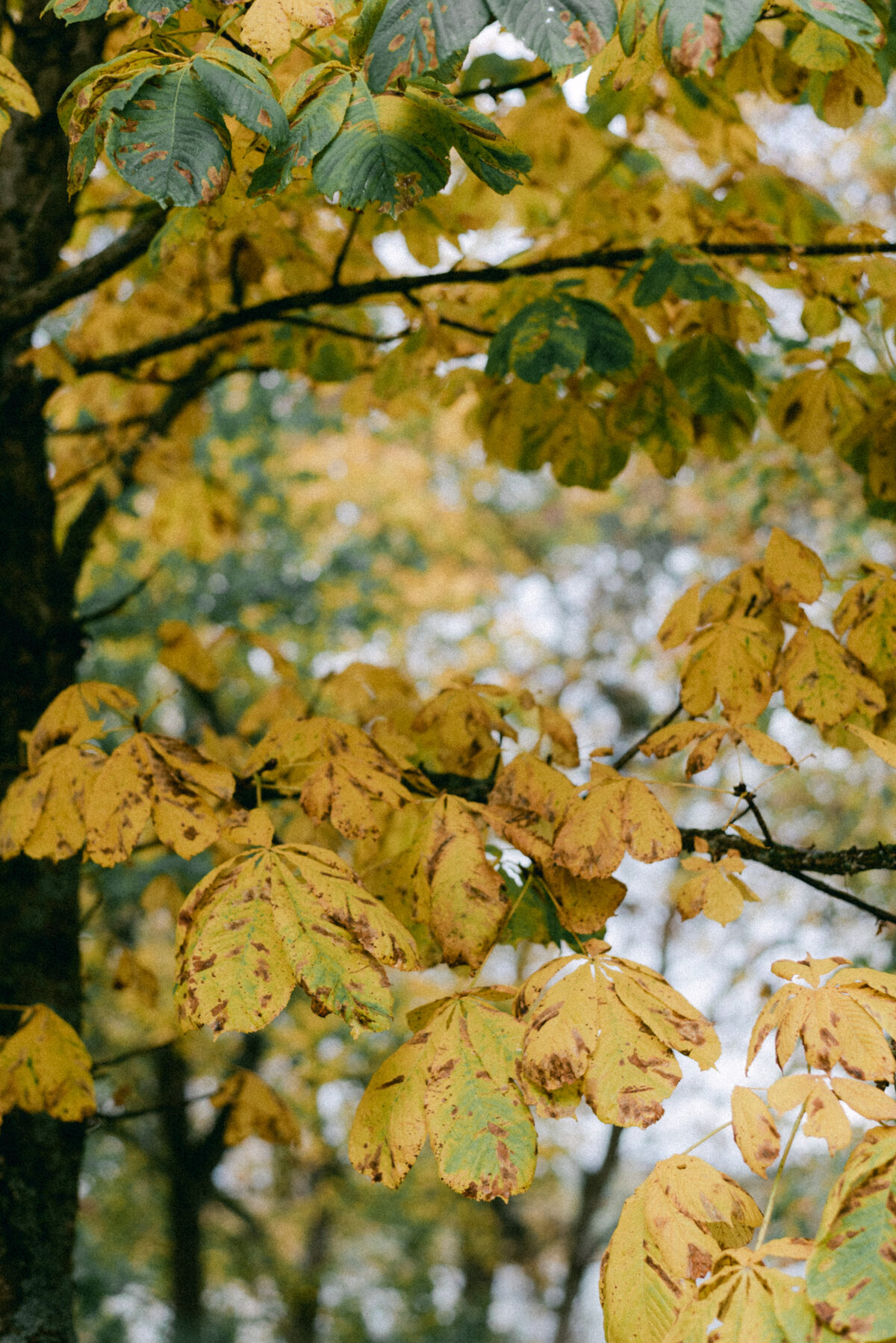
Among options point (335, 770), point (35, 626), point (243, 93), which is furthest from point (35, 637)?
point (243, 93)

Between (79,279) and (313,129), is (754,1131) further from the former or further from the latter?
(79,279)

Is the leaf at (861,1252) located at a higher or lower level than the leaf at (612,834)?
higher

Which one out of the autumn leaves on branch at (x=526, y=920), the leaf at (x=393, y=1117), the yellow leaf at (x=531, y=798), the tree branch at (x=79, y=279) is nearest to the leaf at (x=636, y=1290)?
the autumn leaves on branch at (x=526, y=920)

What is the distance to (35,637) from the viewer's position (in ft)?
6.30

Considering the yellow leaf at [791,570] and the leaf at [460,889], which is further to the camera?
the yellow leaf at [791,570]

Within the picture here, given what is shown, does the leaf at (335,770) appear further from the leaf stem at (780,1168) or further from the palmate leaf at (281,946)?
the leaf stem at (780,1168)

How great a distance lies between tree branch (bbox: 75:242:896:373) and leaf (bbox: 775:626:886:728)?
0.76 meters

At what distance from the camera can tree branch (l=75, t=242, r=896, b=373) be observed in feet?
5.45

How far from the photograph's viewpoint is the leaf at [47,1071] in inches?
55.2

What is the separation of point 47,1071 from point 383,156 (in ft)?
4.50

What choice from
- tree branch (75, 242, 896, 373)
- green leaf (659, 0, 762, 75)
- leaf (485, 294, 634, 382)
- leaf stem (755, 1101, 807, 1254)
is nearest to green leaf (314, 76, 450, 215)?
green leaf (659, 0, 762, 75)

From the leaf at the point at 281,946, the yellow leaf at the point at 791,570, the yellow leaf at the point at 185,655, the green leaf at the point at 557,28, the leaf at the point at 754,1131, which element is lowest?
the yellow leaf at the point at 185,655

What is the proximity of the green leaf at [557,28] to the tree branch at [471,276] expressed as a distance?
0.77 metres

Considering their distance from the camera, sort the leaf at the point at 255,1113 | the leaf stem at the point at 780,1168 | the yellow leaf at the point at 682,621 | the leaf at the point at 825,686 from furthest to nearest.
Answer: the leaf at the point at 255,1113
the yellow leaf at the point at 682,621
the leaf at the point at 825,686
the leaf stem at the point at 780,1168
